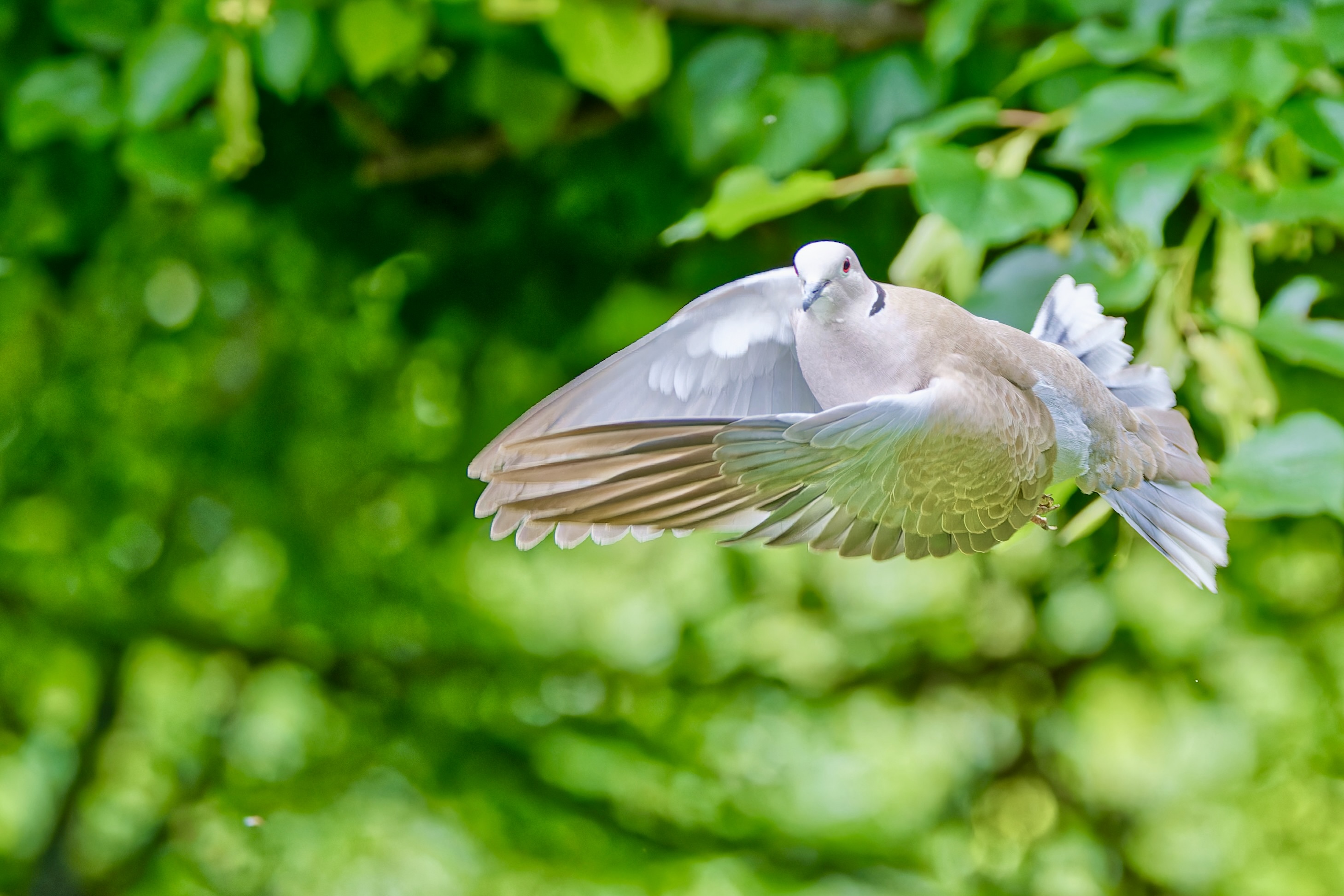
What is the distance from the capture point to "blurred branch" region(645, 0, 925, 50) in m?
0.72

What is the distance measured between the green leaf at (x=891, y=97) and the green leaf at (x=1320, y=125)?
0.21 m

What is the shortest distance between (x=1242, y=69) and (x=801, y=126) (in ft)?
0.77

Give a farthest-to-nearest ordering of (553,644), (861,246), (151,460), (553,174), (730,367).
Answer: (553,644) → (151,460) → (553,174) → (861,246) → (730,367)

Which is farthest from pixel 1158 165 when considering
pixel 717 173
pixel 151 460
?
pixel 151 460

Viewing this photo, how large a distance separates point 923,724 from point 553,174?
748 millimetres

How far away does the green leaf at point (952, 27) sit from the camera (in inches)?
25.1

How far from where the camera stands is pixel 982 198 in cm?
51

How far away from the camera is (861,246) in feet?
2.75

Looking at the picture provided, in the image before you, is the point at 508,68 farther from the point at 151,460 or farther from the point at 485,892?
the point at 485,892

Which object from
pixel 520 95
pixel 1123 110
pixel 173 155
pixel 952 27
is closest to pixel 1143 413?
pixel 1123 110

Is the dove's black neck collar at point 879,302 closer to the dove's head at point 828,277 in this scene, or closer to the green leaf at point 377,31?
the dove's head at point 828,277

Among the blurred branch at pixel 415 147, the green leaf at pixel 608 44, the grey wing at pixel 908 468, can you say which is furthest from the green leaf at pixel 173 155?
the grey wing at pixel 908 468

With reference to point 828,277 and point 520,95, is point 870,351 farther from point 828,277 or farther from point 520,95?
point 520,95

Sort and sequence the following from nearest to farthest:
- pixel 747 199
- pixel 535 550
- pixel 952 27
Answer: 1. pixel 747 199
2. pixel 952 27
3. pixel 535 550
